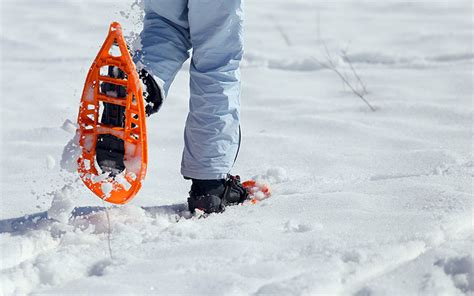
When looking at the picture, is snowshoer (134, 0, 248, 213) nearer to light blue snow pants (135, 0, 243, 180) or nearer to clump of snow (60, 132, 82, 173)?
light blue snow pants (135, 0, 243, 180)

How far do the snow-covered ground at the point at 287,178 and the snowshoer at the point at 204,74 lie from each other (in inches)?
4.6

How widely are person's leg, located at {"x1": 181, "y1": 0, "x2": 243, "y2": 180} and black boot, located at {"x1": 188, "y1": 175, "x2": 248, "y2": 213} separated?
0.12 ft

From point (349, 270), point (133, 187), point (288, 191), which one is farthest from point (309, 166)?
point (349, 270)

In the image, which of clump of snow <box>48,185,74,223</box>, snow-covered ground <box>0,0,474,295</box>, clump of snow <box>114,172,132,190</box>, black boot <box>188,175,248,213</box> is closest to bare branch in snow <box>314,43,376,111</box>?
snow-covered ground <box>0,0,474,295</box>

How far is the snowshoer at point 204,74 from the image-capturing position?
8.10ft

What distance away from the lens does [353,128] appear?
360 centimetres

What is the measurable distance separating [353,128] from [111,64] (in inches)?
63.2

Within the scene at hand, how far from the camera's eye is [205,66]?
8.29ft

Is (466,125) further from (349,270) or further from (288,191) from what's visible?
(349,270)

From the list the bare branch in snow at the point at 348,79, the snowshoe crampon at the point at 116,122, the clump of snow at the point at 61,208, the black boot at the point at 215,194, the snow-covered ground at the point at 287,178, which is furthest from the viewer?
the bare branch in snow at the point at 348,79

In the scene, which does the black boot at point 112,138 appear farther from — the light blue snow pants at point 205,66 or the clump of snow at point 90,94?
the light blue snow pants at point 205,66

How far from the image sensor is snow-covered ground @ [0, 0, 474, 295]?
1.91m

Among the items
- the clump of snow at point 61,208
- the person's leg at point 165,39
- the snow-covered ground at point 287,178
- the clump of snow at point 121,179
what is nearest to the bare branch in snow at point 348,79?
the snow-covered ground at point 287,178

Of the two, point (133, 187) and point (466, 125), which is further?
point (466, 125)
